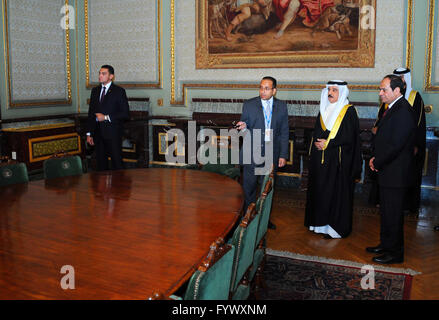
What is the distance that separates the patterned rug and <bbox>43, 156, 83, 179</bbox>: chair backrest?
1791 millimetres

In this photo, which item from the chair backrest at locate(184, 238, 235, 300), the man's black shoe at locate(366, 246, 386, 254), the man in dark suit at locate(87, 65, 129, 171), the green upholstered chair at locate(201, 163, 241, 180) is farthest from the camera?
the man in dark suit at locate(87, 65, 129, 171)

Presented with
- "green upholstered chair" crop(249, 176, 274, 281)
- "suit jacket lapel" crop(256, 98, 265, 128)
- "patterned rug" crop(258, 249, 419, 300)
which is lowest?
"patterned rug" crop(258, 249, 419, 300)

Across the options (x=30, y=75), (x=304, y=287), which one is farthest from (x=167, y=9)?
(x=304, y=287)

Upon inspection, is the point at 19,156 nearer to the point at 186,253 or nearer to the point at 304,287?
the point at 304,287

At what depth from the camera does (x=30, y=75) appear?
7.06 metres

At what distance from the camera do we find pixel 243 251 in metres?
1.95

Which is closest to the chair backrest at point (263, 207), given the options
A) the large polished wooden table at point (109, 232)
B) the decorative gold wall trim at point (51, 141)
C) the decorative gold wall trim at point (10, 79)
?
the large polished wooden table at point (109, 232)

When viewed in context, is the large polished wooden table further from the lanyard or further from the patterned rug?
the lanyard

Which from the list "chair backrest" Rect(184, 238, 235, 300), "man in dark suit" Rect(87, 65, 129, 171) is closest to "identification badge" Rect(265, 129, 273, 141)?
"man in dark suit" Rect(87, 65, 129, 171)

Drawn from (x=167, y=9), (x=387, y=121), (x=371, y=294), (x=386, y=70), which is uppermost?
(x=167, y=9)

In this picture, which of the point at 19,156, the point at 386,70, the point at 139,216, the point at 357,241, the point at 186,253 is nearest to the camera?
the point at 186,253

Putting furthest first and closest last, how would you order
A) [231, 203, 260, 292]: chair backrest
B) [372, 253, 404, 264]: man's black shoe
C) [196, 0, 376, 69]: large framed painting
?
1. [196, 0, 376, 69]: large framed painting
2. [372, 253, 404, 264]: man's black shoe
3. [231, 203, 260, 292]: chair backrest

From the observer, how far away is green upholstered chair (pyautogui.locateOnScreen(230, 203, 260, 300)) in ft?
6.20
